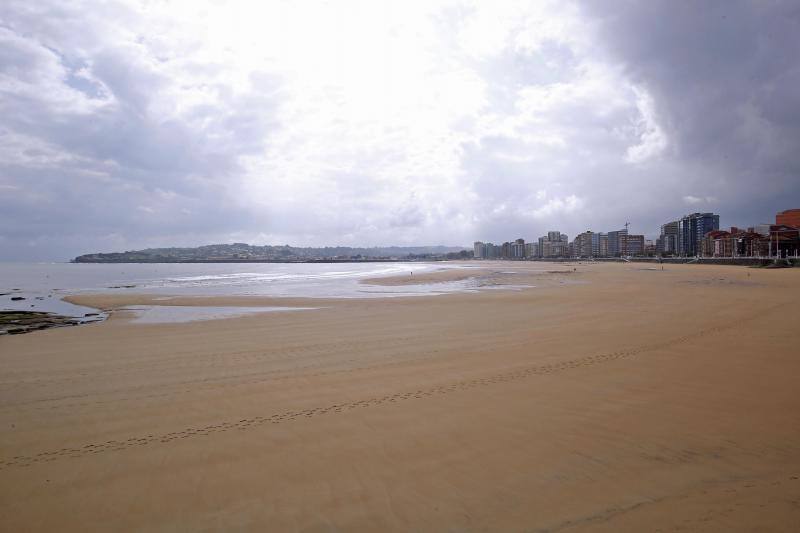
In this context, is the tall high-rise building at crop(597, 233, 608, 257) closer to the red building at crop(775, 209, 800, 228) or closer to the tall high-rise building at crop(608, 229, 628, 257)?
the tall high-rise building at crop(608, 229, 628, 257)

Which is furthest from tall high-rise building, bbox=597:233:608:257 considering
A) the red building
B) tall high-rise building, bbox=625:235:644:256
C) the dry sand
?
the dry sand

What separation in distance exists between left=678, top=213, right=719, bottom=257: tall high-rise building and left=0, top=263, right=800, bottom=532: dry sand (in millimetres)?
142685

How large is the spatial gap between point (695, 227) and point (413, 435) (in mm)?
155462

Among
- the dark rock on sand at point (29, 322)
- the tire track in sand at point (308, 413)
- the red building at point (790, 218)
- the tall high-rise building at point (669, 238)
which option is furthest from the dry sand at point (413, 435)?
the tall high-rise building at point (669, 238)

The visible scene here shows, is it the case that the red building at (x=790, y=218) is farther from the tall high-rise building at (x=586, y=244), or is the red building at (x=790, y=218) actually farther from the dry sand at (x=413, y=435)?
the dry sand at (x=413, y=435)

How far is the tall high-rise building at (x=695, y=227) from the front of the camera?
12769 cm

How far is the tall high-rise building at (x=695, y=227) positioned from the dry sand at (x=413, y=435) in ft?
468

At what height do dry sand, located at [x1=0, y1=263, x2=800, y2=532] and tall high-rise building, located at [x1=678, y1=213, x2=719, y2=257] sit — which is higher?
tall high-rise building, located at [x1=678, y1=213, x2=719, y2=257]

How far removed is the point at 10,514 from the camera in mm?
3764

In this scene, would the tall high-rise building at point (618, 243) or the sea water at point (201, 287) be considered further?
the tall high-rise building at point (618, 243)

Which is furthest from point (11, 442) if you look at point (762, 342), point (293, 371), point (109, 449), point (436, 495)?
point (762, 342)

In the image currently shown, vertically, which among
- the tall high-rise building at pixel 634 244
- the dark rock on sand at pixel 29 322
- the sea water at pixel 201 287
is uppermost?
the tall high-rise building at pixel 634 244

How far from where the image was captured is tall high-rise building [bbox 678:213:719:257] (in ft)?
419

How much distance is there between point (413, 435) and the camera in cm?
511
